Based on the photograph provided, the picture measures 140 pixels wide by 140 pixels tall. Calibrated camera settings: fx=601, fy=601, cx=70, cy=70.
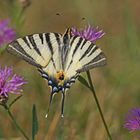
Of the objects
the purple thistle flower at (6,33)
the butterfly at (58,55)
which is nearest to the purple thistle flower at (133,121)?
the butterfly at (58,55)

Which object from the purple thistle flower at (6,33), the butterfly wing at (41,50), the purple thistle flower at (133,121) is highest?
the purple thistle flower at (6,33)

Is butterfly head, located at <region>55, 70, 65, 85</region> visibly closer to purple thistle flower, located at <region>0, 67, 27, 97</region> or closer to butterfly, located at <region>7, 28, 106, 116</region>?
butterfly, located at <region>7, 28, 106, 116</region>

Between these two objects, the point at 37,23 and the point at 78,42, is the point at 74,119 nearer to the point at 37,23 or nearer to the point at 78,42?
the point at 78,42

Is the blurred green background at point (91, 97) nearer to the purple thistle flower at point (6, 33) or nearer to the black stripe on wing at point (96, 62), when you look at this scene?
the purple thistle flower at point (6, 33)

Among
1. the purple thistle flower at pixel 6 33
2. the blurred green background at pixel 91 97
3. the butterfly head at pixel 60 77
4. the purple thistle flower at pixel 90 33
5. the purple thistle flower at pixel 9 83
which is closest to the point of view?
the butterfly head at pixel 60 77

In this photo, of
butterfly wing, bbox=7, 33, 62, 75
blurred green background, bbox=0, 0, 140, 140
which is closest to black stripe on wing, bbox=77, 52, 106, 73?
butterfly wing, bbox=7, 33, 62, 75

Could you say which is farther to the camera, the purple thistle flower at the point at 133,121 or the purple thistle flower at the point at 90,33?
the purple thistle flower at the point at 90,33
